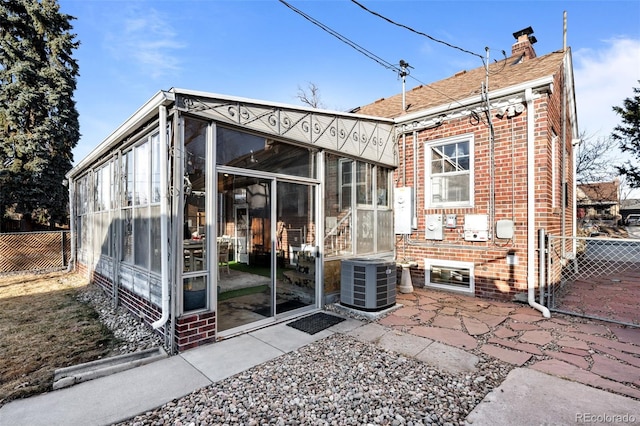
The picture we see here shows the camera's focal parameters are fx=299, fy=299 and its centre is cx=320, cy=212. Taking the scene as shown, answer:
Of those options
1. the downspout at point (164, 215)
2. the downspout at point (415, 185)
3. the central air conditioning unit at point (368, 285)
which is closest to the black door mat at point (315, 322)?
the central air conditioning unit at point (368, 285)

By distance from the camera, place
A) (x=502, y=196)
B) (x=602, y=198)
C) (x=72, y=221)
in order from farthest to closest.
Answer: (x=602, y=198) < (x=72, y=221) < (x=502, y=196)

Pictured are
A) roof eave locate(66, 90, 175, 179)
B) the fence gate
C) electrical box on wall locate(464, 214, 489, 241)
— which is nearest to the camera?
roof eave locate(66, 90, 175, 179)

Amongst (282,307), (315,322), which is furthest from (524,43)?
(282,307)

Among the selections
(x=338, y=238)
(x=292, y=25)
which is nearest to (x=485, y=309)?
(x=338, y=238)

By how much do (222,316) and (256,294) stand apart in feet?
3.14

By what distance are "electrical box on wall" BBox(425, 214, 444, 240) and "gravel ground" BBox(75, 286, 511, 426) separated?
10.7ft

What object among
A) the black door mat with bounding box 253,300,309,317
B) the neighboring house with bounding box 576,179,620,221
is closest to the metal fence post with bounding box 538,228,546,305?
the black door mat with bounding box 253,300,309,317

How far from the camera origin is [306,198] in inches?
201

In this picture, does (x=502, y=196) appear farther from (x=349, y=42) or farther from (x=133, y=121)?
(x=133, y=121)

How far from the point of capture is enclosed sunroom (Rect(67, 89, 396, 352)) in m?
3.46

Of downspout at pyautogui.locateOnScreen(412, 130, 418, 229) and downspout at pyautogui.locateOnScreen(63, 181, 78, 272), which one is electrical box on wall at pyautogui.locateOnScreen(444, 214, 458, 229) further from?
downspout at pyautogui.locateOnScreen(63, 181, 78, 272)

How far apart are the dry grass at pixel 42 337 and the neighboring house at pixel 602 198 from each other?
37.0 m

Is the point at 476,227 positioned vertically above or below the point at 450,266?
above

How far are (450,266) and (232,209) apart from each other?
4.41 m
